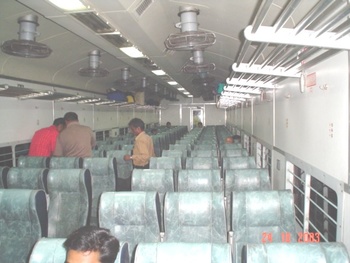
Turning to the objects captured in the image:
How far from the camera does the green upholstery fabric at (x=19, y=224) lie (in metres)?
3.10

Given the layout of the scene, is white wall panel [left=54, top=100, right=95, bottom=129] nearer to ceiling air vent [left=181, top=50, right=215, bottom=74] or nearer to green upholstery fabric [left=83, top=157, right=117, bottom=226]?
green upholstery fabric [left=83, top=157, right=117, bottom=226]

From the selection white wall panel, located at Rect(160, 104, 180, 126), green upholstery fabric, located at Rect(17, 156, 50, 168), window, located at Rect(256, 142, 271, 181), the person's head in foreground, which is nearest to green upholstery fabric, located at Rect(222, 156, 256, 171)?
window, located at Rect(256, 142, 271, 181)

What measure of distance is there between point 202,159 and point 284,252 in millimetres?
3415

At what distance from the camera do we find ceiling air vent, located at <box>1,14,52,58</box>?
4031 mm

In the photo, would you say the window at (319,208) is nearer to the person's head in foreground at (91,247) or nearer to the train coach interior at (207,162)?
the train coach interior at (207,162)

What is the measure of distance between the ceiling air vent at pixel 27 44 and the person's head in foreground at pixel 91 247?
3.05 meters

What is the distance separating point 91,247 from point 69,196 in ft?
7.66

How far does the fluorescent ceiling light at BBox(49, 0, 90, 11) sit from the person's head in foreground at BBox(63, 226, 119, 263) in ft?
6.96

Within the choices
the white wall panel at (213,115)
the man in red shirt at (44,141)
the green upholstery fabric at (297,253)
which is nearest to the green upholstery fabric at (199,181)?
the green upholstery fabric at (297,253)

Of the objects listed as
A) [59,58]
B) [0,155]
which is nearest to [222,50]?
[59,58]

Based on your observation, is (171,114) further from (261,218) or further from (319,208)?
(261,218)

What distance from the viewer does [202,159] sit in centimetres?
537

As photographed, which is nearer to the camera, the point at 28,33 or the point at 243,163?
the point at 28,33

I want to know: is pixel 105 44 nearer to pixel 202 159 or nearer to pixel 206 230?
pixel 202 159
